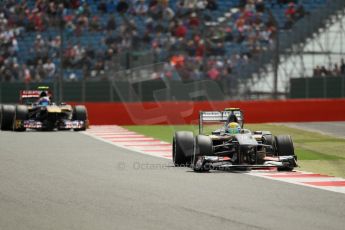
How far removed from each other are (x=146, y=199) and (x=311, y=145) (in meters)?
9.94

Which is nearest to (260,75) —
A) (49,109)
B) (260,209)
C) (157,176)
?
(49,109)

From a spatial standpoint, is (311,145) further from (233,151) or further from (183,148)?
(233,151)

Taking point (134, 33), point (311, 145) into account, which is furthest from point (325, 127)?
point (134, 33)

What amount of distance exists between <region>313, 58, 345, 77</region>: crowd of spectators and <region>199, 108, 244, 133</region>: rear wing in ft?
45.8

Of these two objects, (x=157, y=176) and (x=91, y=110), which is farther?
(x=91, y=110)

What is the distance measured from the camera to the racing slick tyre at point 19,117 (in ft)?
77.1

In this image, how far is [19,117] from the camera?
77.1 feet

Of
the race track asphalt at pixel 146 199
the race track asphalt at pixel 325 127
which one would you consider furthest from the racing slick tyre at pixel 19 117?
the race track asphalt at pixel 146 199

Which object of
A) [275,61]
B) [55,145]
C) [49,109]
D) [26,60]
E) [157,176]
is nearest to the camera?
[157,176]

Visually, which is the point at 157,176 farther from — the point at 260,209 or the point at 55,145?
the point at 55,145

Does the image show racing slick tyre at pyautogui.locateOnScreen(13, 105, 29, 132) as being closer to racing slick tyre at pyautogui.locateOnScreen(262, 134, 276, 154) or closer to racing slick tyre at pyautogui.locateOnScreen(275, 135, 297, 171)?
racing slick tyre at pyautogui.locateOnScreen(262, 134, 276, 154)

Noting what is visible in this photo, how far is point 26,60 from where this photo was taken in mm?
29891

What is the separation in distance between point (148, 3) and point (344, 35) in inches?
285

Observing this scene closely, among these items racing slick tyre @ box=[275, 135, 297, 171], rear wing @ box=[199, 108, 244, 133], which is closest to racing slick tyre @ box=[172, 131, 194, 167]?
→ rear wing @ box=[199, 108, 244, 133]
